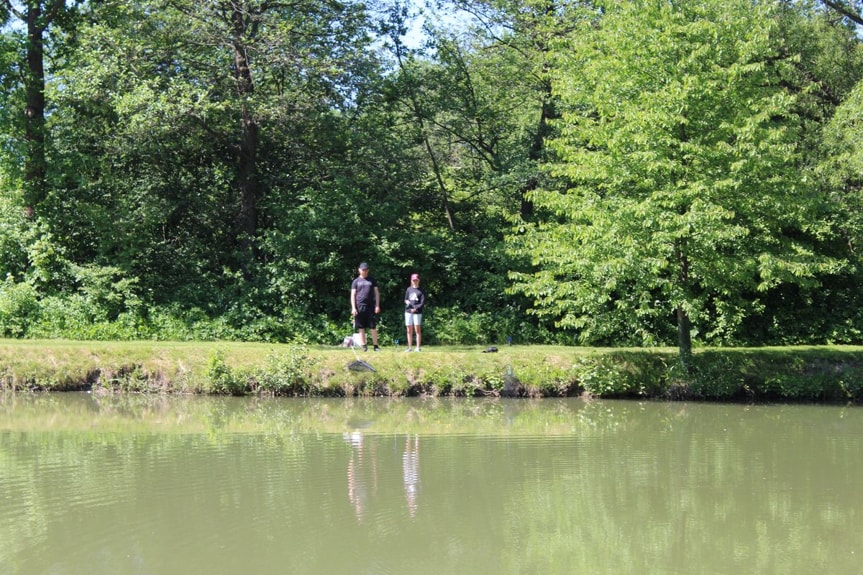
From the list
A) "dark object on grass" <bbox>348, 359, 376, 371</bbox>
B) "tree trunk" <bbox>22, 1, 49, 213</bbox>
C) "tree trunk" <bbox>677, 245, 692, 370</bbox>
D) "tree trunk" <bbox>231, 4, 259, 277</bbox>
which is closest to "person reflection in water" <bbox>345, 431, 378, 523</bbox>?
"dark object on grass" <bbox>348, 359, 376, 371</bbox>

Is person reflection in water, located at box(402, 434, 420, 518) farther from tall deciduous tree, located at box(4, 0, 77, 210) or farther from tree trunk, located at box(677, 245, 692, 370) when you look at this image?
tall deciduous tree, located at box(4, 0, 77, 210)

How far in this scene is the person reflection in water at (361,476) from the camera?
328 inches

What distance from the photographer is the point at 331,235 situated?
2075cm

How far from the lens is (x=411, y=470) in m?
9.80

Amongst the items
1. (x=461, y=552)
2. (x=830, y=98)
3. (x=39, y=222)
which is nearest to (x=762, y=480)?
(x=461, y=552)

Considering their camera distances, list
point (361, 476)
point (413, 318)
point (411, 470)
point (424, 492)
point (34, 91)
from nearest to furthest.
Result: point (424, 492)
point (361, 476)
point (411, 470)
point (413, 318)
point (34, 91)

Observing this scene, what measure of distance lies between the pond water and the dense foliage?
16.3ft

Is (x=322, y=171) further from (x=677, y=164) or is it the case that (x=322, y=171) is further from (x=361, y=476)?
(x=361, y=476)

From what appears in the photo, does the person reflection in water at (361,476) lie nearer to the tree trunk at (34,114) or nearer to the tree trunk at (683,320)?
the tree trunk at (683,320)

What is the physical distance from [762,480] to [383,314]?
1232cm

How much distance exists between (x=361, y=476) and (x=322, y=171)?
557 inches

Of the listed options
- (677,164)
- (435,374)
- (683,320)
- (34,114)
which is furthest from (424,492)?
(34,114)

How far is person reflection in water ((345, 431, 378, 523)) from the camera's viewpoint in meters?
8.33

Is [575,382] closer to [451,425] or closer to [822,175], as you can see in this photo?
[451,425]
